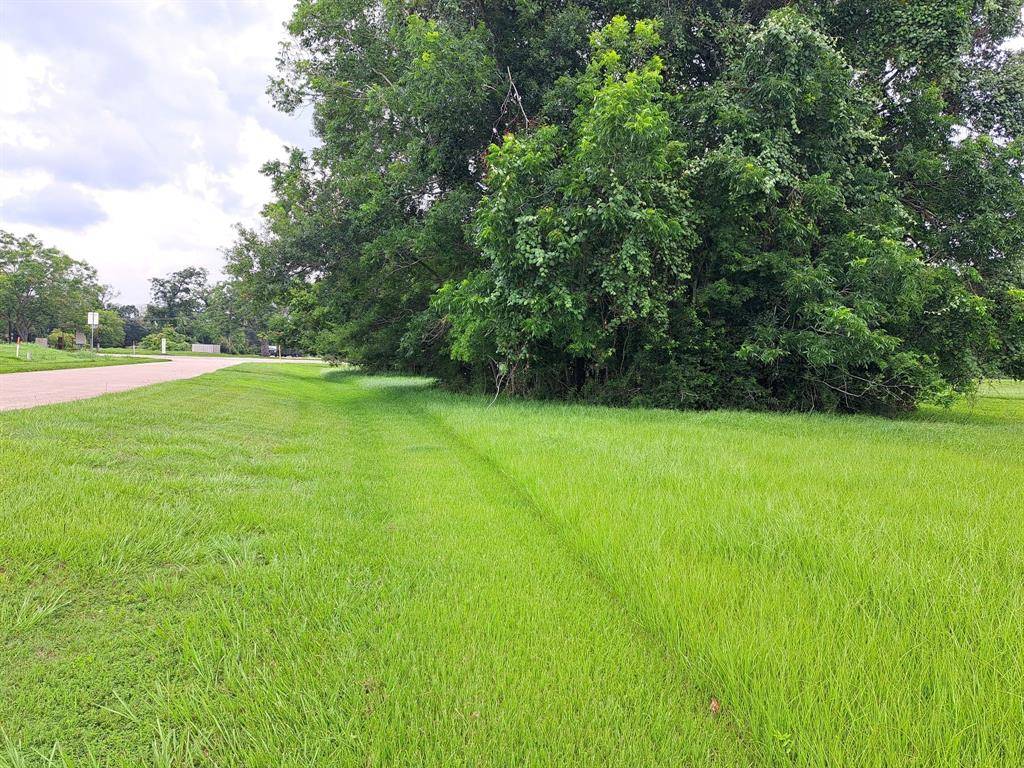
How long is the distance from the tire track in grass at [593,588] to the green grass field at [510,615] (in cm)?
1

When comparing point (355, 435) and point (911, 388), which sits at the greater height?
point (911, 388)

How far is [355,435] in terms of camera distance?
7.82 metres

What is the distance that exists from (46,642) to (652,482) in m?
4.05

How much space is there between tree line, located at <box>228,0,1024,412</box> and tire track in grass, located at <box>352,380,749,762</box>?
4732 mm

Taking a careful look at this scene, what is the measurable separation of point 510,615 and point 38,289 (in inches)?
2632

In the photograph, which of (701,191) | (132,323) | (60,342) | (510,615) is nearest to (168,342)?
(60,342)

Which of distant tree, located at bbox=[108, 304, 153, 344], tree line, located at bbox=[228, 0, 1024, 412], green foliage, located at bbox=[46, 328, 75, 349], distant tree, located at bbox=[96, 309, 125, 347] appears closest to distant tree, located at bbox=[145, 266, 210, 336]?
distant tree, located at bbox=[108, 304, 153, 344]

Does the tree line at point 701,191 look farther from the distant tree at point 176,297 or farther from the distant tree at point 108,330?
the distant tree at point 176,297

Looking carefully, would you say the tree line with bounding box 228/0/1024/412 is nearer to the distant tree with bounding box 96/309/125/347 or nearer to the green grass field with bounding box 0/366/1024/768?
the green grass field with bounding box 0/366/1024/768

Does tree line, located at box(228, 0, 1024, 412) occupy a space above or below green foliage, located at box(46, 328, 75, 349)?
above

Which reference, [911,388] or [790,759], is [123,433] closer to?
[790,759]

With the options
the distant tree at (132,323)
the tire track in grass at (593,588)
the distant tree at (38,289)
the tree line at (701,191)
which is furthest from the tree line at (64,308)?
the tire track in grass at (593,588)

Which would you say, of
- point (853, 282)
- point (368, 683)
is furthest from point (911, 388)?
point (368, 683)

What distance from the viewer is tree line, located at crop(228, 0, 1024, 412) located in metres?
9.35
